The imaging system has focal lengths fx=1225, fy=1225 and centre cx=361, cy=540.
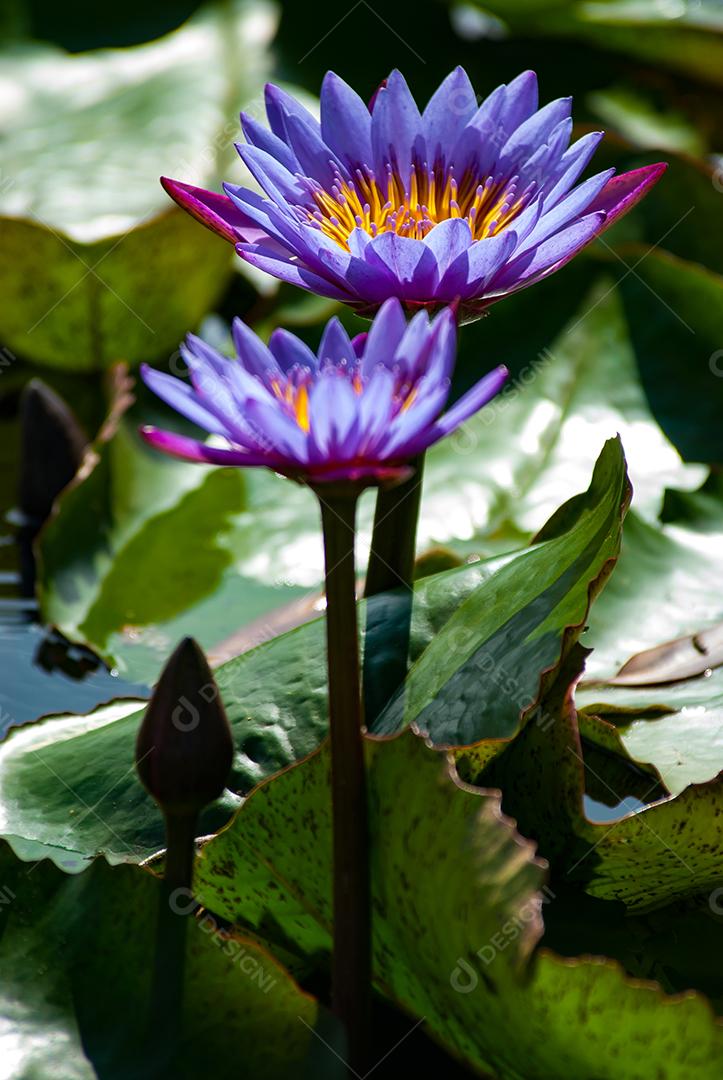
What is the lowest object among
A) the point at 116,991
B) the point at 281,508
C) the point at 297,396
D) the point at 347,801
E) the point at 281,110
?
the point at 281,508

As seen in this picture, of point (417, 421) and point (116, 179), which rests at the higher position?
point (417, 421)

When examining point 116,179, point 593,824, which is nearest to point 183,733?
point 593,824

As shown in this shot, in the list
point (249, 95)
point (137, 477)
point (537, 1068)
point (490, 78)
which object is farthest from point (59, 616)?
point (490, 78)

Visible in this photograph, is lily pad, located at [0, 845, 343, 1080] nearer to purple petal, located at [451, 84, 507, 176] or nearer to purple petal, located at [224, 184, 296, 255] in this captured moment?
purple petal, located at [224, 184, 296, 255]

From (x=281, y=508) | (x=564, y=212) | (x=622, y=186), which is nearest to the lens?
(x=564, y=212)

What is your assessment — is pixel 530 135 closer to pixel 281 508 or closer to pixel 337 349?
pixel 337 349

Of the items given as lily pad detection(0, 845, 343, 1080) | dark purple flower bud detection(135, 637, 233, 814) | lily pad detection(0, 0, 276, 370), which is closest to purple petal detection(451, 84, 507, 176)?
dark purple flower bud detection(135, 637, 233, 814)

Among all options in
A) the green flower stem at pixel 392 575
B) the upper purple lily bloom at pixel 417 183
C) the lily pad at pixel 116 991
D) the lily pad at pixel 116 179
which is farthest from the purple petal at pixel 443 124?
the lily pad at pixel 116 179
